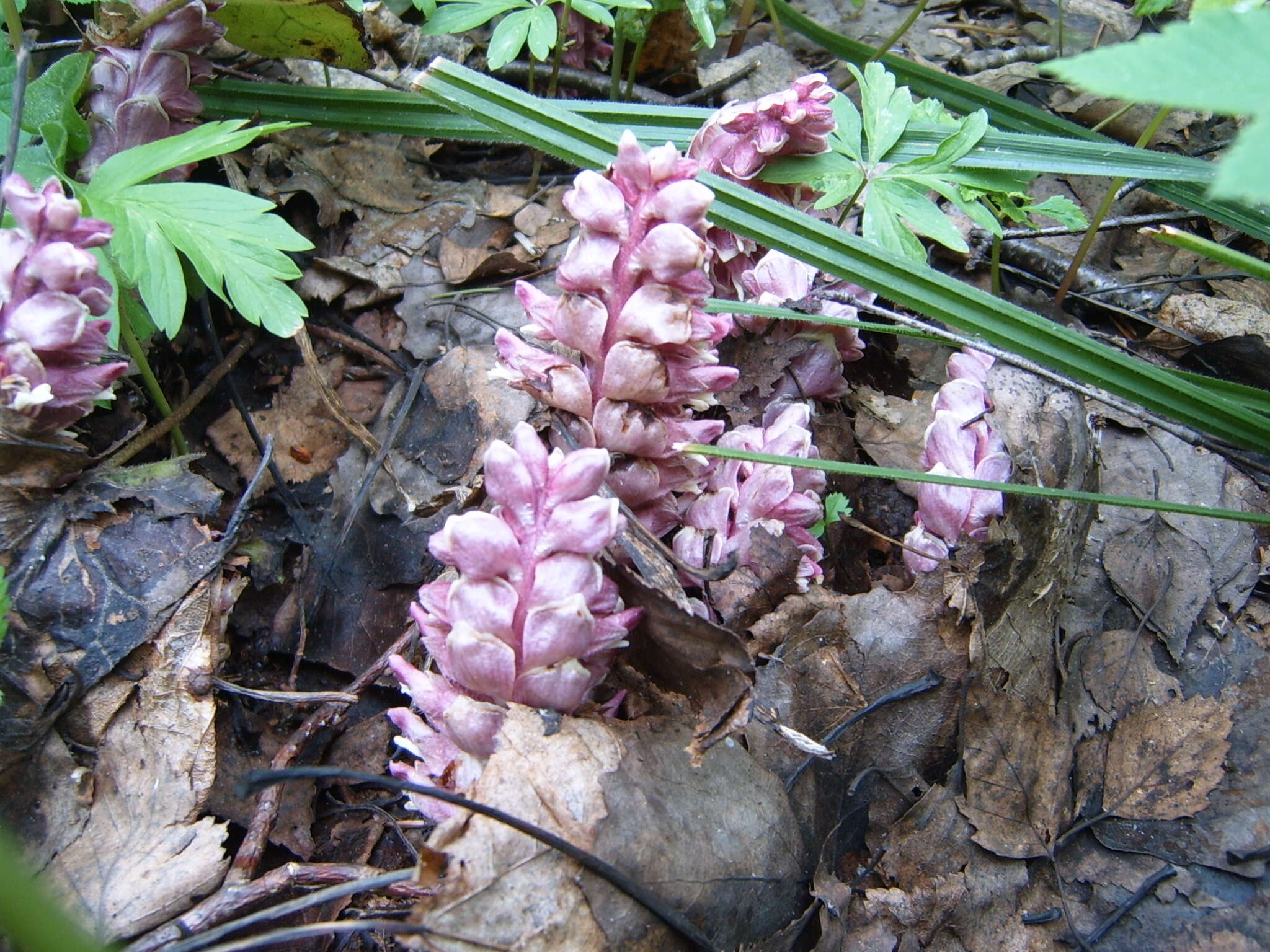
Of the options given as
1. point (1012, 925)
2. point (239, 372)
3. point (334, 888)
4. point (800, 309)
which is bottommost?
point (1012, 925)

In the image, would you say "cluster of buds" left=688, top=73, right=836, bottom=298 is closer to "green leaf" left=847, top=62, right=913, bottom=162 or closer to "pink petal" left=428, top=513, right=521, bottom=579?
"green leaf" left=847, top=62, right=913, bottom=162

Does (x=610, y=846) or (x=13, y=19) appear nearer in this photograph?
(x=610, y=846)

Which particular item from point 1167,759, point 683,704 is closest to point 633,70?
point 683,704

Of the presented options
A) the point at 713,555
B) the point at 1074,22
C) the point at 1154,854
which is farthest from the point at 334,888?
the point at 1074,22

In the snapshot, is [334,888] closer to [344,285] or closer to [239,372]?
[239,372]

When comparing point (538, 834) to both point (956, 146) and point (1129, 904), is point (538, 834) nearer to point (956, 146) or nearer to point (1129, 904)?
point (1129, 904)

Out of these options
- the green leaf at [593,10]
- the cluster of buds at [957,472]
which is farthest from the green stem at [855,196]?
the green leaf at [593,10]

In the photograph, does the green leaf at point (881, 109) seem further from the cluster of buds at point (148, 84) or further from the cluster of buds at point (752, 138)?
the cluster of buds at point (148, 84)
